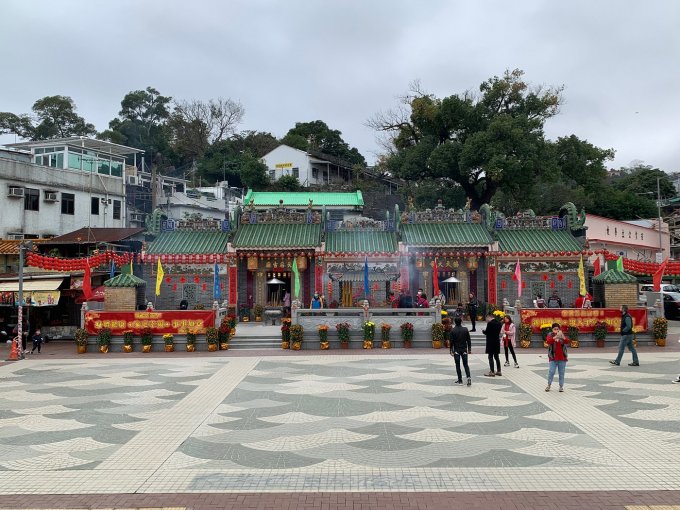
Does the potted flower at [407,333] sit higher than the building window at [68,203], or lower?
lower

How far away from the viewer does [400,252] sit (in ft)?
103

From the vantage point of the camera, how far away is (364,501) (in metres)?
7.98

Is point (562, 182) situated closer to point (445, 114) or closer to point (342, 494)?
point (445, 114)

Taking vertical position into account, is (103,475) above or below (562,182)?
below

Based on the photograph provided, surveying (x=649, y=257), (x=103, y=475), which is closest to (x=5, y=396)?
(x=103, y=475)

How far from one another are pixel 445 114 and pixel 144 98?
4700 centimetres

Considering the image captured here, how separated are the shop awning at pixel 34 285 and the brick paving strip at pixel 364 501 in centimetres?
2030

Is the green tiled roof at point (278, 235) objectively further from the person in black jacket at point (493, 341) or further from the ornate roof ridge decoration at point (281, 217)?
the person in black jacket at point (493, 341)

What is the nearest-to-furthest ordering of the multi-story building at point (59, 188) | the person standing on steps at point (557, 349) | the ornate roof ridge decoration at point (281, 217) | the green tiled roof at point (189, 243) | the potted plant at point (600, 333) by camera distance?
the person standing on steps at point (557, 349) < the potted plant at point (600, 333) < the green tiled roof at point (189, 243) < the ornate roof ridge decoration at point (281, 217) < the multi-story building at point (59, 188)

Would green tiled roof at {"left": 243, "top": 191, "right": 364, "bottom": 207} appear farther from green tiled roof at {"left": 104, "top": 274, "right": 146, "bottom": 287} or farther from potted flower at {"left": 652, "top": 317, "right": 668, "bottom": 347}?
potted flower at {"left": 652, "top": 317, "right": 668, "bottom": 347}

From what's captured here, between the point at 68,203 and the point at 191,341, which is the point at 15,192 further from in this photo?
the point at 191,341

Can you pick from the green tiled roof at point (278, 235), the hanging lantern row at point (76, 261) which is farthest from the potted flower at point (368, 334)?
the hanging lantern row at point (76, 261)

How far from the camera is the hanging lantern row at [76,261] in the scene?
2538 centimetres

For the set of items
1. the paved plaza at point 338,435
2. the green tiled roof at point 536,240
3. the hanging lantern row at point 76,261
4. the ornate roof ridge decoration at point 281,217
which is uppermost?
the ornate roof ridge decoration at point 281,217
